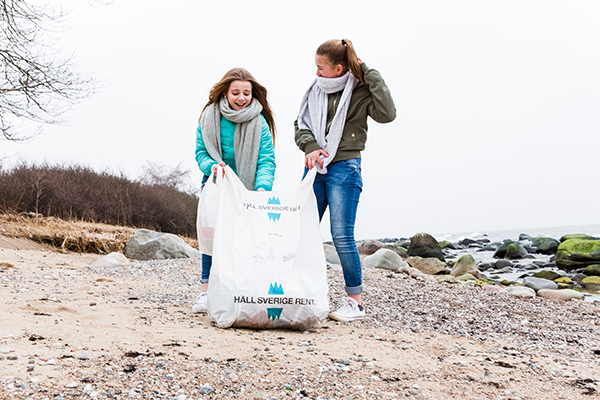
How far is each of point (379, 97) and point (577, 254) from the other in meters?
12.3

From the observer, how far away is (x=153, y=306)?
384 centimetres

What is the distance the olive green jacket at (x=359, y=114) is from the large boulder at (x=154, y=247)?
5708mm

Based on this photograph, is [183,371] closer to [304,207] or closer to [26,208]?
[304,207]

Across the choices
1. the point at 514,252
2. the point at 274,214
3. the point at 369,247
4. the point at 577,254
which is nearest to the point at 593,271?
the point at 577,254

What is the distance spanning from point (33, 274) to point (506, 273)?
11304mm

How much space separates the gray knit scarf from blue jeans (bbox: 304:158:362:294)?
629 millimetres

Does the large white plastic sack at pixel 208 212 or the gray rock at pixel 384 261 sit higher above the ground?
the large white plastic sack at pixel 208 212

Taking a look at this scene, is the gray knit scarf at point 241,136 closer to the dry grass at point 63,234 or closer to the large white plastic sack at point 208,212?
the large white plastic sack at point 208,212

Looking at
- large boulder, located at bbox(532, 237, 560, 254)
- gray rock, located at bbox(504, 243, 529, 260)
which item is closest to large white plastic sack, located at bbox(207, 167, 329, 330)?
gray rock, located at bbox(504, 243, 529, 260)

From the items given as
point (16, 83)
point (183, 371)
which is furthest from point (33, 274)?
point (16, 83)

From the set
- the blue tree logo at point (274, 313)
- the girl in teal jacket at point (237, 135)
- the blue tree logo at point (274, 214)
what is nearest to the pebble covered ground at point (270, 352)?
the blue tree logo at point (274, 313)

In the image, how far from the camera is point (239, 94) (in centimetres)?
369

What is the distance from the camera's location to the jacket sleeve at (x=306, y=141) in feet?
12.0

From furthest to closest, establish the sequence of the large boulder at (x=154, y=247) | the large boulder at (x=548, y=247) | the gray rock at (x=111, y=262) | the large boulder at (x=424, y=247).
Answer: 1. the large boulder at (x=548, y=247)
2. the large boulder at (x=424, y=247)
3. the large boulder at (x=154, y=247)
4. the gray rock at (x=111, y=262)
